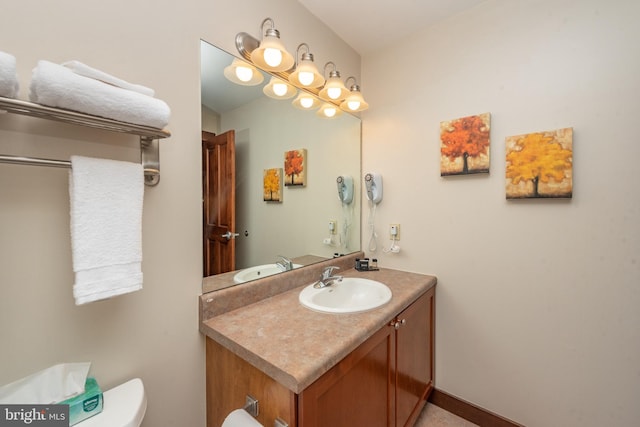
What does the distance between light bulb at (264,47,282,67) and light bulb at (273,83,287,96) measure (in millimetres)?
182

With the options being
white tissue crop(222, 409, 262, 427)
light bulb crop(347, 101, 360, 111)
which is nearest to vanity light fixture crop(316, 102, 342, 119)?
light bulb crop(347, 101, 360, 111)

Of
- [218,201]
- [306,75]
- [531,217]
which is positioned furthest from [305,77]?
[531,217]

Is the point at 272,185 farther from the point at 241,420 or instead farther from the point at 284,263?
the point at 241,420

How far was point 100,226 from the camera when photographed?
728 millimetres

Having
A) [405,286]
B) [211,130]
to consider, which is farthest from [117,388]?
Result: [405,286]

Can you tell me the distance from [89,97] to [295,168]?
1.07 m

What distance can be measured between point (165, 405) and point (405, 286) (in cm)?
127

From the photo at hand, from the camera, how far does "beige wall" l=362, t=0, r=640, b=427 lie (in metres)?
1.19

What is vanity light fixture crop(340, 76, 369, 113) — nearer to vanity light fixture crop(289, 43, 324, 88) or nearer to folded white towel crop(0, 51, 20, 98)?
vanity light fixture crop(289, 43, 324, 88)

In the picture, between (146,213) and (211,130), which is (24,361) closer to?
(146,213)

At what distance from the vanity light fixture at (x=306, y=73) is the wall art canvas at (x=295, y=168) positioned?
397 mm

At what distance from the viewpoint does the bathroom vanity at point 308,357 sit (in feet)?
2.58

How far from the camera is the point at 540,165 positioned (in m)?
1.32

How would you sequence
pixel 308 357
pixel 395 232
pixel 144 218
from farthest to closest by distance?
1. pixel 395 232
2. pixel 144 218
3. pixel 308 357
